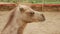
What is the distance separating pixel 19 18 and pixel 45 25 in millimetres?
1290

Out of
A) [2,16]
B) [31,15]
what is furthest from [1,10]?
[31,15]

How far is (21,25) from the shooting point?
5.13 ft

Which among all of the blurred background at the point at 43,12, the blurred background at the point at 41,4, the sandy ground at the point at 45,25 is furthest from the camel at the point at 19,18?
the blurred background at the point at 41,4

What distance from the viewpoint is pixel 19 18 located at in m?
1.56

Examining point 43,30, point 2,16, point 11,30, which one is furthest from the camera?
point 2,16

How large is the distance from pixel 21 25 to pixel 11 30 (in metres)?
0.10

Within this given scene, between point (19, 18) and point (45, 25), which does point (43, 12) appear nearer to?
point (45, 25)

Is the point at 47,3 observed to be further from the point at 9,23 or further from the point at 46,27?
the point at 9,23

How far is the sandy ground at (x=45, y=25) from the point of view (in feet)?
8.68

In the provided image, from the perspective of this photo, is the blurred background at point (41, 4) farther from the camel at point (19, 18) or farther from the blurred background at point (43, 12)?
the camel at point (19, 18)

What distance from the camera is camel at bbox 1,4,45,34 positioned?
1.52m

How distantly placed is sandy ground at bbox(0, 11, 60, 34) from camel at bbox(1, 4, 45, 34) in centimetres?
89

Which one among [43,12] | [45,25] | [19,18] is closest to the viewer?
[19,18]

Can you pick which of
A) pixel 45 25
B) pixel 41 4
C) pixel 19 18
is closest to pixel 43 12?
pixel 41 4
